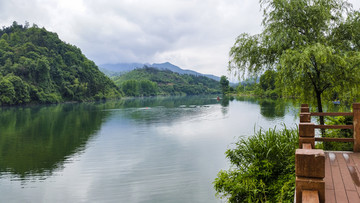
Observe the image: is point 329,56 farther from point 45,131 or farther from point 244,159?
point 45,131

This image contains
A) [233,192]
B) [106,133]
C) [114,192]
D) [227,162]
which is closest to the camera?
[233,192]

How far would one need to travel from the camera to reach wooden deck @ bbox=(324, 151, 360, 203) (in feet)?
12.1

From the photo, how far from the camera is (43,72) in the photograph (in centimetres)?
8581

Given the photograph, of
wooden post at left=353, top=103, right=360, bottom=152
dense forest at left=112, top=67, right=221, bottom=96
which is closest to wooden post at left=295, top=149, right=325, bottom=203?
wooden post at left=353, top=103, right=360, bottom=152

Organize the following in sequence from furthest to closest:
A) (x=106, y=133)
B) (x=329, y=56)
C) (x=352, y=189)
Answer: (x=106, y=133) → (x=329, y=56) → (x=352, y=189)

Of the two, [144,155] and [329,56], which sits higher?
[329,56]

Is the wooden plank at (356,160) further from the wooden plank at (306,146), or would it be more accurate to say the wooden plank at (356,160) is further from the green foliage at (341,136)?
the green foliage at (341,136)

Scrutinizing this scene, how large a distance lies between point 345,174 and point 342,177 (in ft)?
0.75

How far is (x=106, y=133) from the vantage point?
25.5 m

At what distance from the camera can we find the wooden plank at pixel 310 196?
246 centimetres

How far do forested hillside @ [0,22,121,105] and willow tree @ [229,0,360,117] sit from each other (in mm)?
70717

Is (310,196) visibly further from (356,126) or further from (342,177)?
(356,126)

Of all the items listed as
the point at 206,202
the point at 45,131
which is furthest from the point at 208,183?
the point at 45,131

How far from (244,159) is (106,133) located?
1875cm
